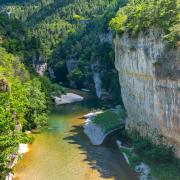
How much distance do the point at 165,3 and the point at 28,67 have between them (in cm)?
3878

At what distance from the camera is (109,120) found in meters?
58.2

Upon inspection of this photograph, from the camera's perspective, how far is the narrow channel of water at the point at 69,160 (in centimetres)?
4044

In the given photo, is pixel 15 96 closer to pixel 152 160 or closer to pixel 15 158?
pixel 15 158

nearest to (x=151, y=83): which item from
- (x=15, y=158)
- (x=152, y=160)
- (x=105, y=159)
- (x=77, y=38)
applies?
(x=152, y=160)

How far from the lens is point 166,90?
125 feet

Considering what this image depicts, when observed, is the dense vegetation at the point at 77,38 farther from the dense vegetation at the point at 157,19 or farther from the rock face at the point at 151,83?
the dense vegetation at the point at 157,19

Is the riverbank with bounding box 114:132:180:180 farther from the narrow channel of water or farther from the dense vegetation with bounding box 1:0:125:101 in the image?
the dense vegetation with bounding box 1:0:125:101

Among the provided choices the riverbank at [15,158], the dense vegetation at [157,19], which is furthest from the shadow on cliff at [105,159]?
the dense vegetation at [157,19]

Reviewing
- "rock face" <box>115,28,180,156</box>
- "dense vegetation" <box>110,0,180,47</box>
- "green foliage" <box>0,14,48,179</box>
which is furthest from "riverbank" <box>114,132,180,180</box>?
"green foliage" <box>0,14,48,179</box>

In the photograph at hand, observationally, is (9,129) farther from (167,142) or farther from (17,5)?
(17,5)

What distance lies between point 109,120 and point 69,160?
14742mm

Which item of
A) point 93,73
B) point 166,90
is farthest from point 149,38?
point 93,73

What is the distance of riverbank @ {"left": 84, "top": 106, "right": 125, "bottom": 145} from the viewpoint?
53119 mm

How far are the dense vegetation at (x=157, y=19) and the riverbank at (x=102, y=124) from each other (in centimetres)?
1196
